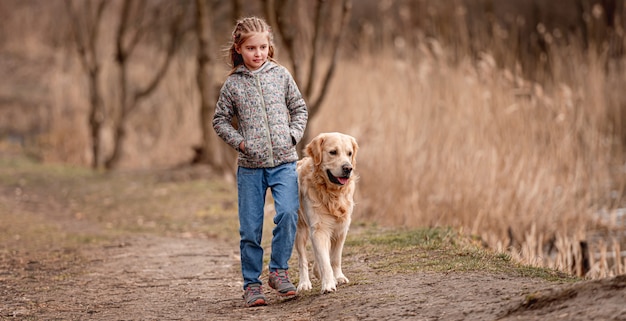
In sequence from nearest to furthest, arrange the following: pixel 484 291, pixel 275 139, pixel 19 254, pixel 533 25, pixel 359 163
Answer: pixel 484 291
pixel 275 139
pixel 19 254
pixel 359 163
pixel 533 25

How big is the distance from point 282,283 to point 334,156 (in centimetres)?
80

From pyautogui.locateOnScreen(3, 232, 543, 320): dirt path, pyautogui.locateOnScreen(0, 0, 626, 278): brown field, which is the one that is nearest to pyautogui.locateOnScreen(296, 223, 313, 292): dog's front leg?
pyautogui.locateOnScreen(3, 232, 543, 320): dirt path

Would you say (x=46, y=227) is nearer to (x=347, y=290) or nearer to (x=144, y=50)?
(x=347, y=290)

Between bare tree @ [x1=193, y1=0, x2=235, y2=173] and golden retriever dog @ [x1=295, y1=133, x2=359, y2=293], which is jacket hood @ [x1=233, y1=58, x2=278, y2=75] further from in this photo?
bare tree @ [x1=193, y1=0, x2=235, y2=173]

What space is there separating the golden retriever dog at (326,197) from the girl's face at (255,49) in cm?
58

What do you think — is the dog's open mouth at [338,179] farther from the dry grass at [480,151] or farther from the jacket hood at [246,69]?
the dry grass at [480,151]

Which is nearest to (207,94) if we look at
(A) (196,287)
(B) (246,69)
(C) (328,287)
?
(A) (196,287)

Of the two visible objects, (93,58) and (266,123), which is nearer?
(266,123)

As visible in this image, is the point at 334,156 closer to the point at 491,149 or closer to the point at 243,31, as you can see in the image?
the point at 243,31

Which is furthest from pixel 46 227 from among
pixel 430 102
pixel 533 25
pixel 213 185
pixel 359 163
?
pixel 533 25

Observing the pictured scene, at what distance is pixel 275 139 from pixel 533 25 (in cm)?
1574

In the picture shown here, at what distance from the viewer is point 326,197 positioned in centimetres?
526

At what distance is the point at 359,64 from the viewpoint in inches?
505

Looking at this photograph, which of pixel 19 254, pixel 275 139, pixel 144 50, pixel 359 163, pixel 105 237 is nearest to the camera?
pixel 275 139
